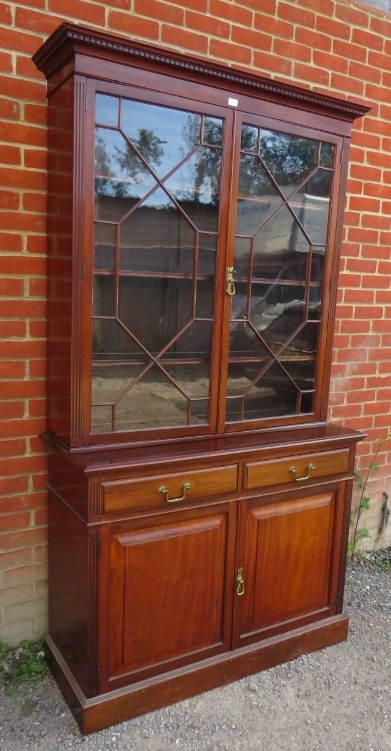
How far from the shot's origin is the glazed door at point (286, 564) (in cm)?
203

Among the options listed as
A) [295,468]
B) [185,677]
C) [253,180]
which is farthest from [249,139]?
[185,677]

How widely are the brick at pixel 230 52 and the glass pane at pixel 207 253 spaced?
2.90 ft

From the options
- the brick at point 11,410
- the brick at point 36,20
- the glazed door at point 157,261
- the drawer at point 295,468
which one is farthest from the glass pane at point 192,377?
the brick at point 36,20

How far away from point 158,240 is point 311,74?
134cm

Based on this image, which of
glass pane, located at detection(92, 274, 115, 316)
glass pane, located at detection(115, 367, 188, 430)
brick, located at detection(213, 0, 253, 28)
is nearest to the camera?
glass pane, located at detection(92, 274, 115, 316)

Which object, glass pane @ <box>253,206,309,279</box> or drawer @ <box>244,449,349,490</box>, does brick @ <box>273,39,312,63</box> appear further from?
drawer @ <box>244,449,349,490</box>

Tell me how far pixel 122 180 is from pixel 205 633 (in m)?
1.63

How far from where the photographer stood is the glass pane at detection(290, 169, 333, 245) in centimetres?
210

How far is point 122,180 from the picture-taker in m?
1.73

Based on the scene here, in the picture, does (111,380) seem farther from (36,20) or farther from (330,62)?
(330,62)

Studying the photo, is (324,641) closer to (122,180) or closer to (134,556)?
(134,556)

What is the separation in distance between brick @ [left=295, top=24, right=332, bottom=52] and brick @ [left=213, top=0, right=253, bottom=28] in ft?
0.91

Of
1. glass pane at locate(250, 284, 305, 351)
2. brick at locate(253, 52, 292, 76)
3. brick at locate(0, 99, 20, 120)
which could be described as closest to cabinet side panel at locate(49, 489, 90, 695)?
glass pane at locate(250, 284, 305, 351)

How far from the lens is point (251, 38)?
2285 mm
